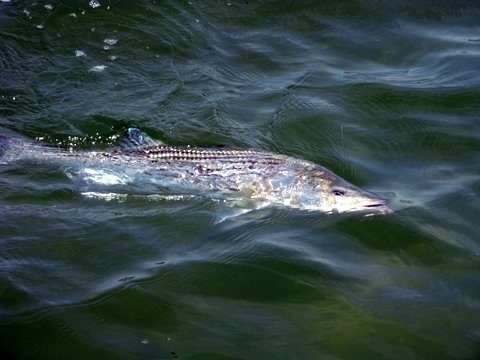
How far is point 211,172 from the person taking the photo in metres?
7.35

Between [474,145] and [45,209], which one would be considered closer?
[45,209]

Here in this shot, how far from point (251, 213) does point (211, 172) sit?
69 cm

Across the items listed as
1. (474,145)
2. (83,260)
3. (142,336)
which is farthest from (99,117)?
(474,145)

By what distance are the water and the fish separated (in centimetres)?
22

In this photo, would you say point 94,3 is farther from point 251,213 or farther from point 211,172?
point 251,213

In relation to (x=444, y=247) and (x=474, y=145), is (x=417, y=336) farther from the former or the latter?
(x=474, y=145)

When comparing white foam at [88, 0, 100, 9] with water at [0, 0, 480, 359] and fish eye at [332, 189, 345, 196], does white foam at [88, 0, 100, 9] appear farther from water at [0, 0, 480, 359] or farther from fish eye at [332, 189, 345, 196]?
fish eye at [332, 189, 345, 196]

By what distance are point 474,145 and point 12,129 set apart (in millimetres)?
6065

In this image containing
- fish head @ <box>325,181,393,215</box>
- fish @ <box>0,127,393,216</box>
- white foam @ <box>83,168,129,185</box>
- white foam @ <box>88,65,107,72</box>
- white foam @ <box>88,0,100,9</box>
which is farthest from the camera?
white foam @ <box>88,0,100,9</box>

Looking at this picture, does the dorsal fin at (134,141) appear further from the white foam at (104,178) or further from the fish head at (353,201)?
the fish head at (353,201)

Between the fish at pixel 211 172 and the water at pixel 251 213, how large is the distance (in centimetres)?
22

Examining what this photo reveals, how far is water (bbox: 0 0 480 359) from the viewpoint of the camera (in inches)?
205

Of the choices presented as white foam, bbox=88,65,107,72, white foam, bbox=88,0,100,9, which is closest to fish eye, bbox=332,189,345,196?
white foam, bbox=88,65,107,72

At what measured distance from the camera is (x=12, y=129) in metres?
8.50
